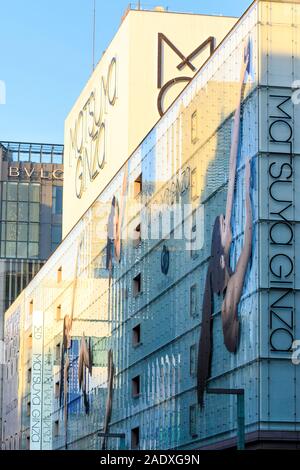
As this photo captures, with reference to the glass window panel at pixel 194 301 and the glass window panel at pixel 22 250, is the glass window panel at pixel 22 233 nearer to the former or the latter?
the glass window panel at pixel 22 250

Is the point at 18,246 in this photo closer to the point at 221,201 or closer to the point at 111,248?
the point at 111,248

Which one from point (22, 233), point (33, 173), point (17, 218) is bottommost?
point (22, 233)

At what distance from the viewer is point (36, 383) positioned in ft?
324

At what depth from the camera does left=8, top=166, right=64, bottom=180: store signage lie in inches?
5507

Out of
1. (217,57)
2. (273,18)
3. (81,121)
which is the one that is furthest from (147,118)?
(273,18)

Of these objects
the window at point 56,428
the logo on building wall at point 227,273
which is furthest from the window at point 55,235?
the logo on building wall at point 227,273

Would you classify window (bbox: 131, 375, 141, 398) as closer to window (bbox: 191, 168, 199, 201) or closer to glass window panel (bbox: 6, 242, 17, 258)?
window (bbox: 191, 168, 199, 201)

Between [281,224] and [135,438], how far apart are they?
21.9 m

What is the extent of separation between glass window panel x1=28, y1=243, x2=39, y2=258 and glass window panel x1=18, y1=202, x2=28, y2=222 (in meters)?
2.81

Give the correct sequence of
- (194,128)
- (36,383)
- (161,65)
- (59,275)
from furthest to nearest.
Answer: (36,383), (59,275), (161,65), (194,128)

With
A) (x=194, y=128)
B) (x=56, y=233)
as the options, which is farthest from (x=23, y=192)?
(x=194, y=128)

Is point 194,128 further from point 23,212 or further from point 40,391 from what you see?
point 23,212

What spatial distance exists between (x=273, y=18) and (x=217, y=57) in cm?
500

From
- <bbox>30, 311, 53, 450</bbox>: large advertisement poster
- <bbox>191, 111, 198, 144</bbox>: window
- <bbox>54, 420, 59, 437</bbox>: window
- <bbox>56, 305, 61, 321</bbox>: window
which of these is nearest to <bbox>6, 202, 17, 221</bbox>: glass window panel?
<bbox>30, 311, 53, 450</bbox>: large advertisement poster
